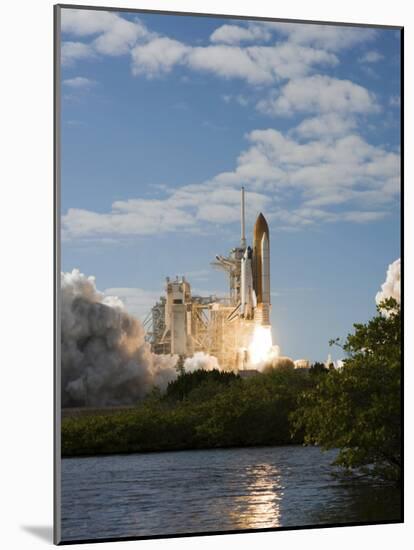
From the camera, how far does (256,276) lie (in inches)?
377

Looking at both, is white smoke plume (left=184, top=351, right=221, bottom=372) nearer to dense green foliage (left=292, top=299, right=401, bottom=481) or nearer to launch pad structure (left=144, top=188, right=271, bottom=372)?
launch pad structure (left=144, top=188, right=271, bottom=372)

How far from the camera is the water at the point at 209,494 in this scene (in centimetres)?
905

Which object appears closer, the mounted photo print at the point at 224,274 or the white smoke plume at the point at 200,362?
the mounted photo print at the point at 224,274

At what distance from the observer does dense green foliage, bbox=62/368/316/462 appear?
914 centimetres

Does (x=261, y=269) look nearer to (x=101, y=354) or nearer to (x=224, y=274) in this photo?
(x=224, y=274)

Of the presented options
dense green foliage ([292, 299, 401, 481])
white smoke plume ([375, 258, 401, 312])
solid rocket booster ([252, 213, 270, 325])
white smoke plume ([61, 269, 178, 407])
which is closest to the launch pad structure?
solid rocket booster ([252, 213, 270, 325])

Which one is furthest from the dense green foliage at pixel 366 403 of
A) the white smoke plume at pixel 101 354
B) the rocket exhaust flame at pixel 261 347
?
the white smoke plume at pixel 101 354

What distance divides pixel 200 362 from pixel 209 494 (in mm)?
987

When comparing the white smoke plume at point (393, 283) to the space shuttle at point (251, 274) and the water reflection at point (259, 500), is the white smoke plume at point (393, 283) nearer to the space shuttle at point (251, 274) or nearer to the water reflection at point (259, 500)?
the space shuttle at point (251, 274)

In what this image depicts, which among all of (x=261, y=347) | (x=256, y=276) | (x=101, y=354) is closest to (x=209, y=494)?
(x=261, y=347)

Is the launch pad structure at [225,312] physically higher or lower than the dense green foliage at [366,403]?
higher

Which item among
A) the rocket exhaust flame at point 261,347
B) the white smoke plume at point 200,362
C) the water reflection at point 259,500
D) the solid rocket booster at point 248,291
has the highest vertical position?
the solid rocket booster at point 248,291

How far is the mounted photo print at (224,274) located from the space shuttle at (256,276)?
0.02 metres

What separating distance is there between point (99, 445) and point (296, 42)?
11.3ft
